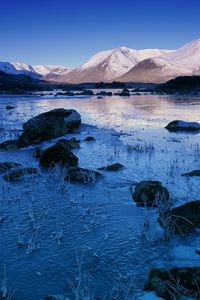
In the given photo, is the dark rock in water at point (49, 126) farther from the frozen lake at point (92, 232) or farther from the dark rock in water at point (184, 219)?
the dark rock in water at point (184, 219)

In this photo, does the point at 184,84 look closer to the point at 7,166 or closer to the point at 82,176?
the point at 7,166

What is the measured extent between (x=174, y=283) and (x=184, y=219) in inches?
103

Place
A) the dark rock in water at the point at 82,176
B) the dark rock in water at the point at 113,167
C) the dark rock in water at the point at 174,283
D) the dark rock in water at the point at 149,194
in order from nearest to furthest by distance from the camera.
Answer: the dark rock in water at the point at 174,283 → the dark rock in water at the point at 149,194 → the dark rock in water at the point at 82,176 → the dark rock in water at the point at 113,167

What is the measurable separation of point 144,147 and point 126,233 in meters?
10.8

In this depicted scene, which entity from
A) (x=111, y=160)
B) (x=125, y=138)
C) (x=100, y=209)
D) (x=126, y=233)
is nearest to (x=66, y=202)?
(x=100, y=209)

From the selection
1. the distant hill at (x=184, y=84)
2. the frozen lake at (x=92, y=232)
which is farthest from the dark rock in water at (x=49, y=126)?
the distant hill at (x=184, y=84)

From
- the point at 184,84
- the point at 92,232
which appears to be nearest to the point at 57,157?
the point at 92,232

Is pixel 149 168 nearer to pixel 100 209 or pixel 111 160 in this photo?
pixel 111 160

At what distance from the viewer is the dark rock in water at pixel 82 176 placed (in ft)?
44.5

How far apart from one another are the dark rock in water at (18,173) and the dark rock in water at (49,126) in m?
6.98

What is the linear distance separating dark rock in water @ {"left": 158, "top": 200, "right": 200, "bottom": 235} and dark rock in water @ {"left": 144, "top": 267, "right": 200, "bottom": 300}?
185 centimetres

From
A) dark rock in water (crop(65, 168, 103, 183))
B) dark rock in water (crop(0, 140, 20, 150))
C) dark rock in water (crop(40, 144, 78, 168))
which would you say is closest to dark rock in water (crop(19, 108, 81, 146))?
dark rock in water (crop(0, 140, 20, 150))

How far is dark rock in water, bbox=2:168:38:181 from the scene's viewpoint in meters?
13.9

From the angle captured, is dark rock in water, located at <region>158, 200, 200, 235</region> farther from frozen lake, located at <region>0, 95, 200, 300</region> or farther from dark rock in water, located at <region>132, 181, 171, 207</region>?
dark rock in water, located at <region>132, 181, 171, 207</region>
